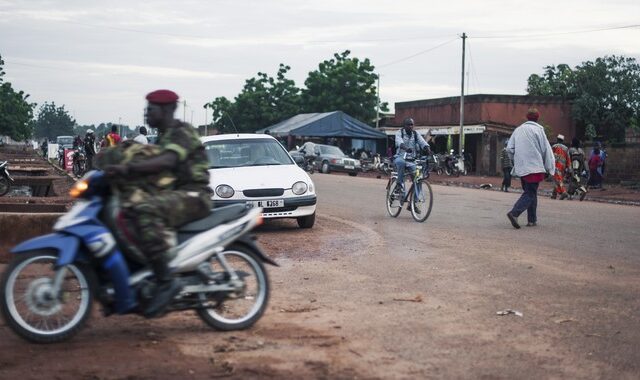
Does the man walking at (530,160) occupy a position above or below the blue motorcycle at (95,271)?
above

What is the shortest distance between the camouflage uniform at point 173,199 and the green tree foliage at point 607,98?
155 feet

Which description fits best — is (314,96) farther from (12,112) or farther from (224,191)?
(224,191)

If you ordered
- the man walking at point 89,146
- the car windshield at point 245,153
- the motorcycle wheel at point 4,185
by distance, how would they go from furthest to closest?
1. the man walking at point 89,146
2. the motorcycle wheel at point 4,185
3. the car windshield at point 245,153

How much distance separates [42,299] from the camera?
18.6 ft

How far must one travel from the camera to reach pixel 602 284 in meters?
8.51

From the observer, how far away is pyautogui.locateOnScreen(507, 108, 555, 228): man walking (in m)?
13.8

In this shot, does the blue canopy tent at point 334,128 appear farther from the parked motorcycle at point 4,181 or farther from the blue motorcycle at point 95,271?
the blue motorcycle at point 95,271

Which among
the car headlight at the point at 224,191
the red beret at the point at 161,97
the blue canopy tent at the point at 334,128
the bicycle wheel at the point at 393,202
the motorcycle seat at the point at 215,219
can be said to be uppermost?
the blue canopy tent at the point at 334,128

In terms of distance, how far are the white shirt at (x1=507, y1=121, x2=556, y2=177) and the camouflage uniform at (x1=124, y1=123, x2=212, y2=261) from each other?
8715mm

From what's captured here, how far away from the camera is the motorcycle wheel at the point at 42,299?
5617 mm

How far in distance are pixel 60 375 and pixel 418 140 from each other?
432 inches

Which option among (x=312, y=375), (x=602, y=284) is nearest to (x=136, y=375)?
(x=312, y=375)

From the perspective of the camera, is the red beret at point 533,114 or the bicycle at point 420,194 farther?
the bicycle at point 420,194

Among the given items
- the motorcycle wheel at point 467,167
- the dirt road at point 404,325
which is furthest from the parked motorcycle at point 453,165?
the dirt road at point 404,325
